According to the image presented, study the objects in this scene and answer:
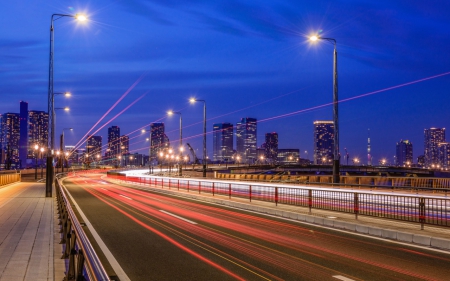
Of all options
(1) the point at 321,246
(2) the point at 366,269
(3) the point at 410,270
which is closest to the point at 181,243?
(1) the point at 321,246

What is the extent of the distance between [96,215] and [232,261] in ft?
37.1

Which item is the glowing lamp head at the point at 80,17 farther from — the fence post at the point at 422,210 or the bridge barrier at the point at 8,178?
the bridge barrier at the point at 8,178

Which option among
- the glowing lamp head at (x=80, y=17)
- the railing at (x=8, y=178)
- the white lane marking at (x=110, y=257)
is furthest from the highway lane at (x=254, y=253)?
the railing at (x=8, y=178)

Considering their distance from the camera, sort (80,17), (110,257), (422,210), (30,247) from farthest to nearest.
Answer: (80,17) → (422,210) → (30,247) → (110,257)

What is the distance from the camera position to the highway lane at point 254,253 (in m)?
8.83

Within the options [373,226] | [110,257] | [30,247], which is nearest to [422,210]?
[373,226]

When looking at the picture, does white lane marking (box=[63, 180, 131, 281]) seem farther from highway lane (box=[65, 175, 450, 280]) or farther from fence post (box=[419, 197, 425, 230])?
fence post (box=[419, 197, 425, 230])

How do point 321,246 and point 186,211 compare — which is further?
point 186,211

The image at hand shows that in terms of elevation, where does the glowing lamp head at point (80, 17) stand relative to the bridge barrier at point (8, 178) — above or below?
above

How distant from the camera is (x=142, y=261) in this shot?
10062mm

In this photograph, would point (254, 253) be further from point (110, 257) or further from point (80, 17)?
point (80, 17)

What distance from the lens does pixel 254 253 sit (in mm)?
10852

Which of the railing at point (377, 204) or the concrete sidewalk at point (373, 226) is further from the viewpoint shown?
the railing at point (377, 204)

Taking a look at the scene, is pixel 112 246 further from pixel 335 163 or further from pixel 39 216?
pixel 335 163
